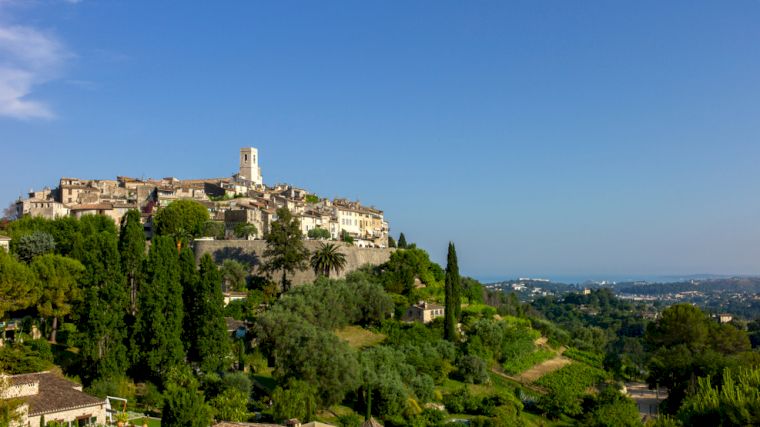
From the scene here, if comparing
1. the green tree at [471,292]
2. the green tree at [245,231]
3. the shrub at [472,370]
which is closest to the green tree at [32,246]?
the green tree at [245,231]

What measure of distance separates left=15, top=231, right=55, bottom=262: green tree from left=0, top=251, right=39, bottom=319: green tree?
9970mm

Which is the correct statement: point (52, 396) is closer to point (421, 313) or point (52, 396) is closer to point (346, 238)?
point (421, 313)

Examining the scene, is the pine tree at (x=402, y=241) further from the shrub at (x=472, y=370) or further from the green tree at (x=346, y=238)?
the shrub at (x=472, y=370)

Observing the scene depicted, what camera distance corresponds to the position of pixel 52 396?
24625 mm

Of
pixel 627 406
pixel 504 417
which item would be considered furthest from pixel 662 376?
pixel 504 417

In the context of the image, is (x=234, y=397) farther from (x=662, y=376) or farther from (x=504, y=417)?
(x=662, y=376)

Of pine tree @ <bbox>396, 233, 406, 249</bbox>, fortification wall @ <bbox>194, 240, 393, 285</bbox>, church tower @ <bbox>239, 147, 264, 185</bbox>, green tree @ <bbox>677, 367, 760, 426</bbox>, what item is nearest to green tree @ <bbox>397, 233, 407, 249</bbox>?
pine tree @ <bbox>396, 233, 406, 249</bbox>

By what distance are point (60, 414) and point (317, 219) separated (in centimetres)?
5064

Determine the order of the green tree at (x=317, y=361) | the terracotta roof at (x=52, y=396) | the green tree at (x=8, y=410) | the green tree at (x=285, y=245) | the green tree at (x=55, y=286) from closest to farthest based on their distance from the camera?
the green tree at (x=8, y=410)
the terracotta roof at (x=52, y=396)
the green tree at (x=317, y=361)
the green tree at (x=55, y=286)
the green tree at (x=285, y=245)

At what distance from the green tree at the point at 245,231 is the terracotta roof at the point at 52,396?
3595cm

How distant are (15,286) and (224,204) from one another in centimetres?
4203

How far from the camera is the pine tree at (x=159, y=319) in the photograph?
30984mm

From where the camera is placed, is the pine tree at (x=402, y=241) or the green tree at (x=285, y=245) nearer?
the green tree at (x=285, y=245)

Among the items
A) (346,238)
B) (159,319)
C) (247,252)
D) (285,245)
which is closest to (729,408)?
(159,319)
